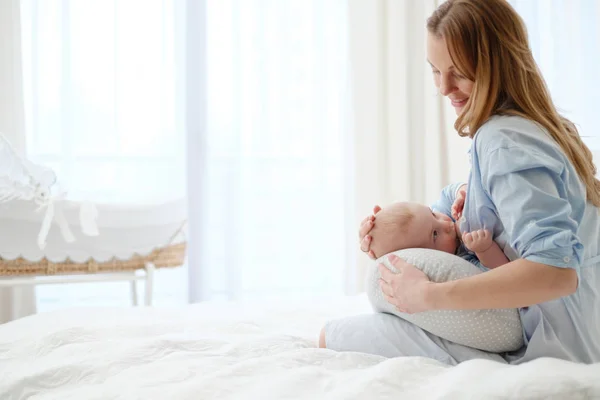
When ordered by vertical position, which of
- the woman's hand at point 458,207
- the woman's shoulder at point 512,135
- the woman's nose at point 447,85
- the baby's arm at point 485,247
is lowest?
the baby's arm at point 485,247

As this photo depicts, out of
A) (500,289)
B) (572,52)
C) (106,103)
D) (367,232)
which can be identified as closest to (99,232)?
(106,103)

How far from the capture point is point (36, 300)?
10.8ft

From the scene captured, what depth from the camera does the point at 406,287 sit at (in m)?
1.07

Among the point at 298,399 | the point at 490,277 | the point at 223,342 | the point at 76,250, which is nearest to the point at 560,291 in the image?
the point at 490,277

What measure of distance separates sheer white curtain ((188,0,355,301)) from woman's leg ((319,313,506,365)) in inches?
94.8

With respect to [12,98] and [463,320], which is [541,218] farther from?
[12,98]

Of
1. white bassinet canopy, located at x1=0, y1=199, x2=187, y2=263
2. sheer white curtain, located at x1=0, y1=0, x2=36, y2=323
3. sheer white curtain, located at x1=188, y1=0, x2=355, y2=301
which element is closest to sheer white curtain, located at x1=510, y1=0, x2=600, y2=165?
sheer white curtain, located at x1=188, y1=0, x2=355, y2=301

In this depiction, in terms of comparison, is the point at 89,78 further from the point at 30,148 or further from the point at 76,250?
the point at 76,250

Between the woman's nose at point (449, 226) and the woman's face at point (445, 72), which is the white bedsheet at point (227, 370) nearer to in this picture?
the woman's nose at point (449, 226)

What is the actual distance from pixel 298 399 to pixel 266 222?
2.84 m

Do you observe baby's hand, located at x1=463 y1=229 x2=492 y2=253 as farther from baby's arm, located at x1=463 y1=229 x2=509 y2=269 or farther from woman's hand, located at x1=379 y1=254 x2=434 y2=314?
woman's hand, located at x1=379 y1=254 x2=434 y2=314

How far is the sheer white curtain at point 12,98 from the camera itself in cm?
323

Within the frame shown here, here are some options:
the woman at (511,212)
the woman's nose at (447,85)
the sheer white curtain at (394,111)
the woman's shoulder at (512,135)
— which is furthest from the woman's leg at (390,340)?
the sheer white curtain at (394,111)

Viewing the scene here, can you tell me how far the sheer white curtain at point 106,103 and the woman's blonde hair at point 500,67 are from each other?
2.47 m
